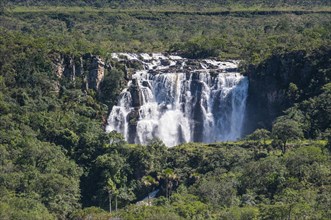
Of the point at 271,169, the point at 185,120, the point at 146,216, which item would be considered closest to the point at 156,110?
the point at 185,120

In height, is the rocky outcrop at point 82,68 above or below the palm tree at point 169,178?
above

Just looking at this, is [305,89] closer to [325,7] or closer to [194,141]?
[194,141]

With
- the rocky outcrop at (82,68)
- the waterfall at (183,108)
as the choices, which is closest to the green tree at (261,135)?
the waterfall at (183,108)

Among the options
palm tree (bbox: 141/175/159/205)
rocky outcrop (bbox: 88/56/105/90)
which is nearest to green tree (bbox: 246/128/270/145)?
palm tree (bbox: 141/175/159/205)

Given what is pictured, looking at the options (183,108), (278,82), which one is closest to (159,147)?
(183,108)

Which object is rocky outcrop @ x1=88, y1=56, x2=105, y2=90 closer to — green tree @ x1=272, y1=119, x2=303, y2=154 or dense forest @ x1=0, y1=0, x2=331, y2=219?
dense forest @ x1=0, y1=0, x2=331, y2=219

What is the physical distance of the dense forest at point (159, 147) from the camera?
203 ft

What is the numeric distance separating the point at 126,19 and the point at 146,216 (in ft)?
244

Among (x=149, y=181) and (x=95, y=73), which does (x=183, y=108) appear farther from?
(x=149, y=181)

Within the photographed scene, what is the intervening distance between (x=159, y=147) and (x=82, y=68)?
16.3 m

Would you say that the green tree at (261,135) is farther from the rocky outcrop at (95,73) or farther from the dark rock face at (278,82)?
the rocky outcrop at (95,73)

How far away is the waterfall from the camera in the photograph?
86438 millimetres

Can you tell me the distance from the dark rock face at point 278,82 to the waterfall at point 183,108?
3.73ft

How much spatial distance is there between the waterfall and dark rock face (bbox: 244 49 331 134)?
1.14 metres
